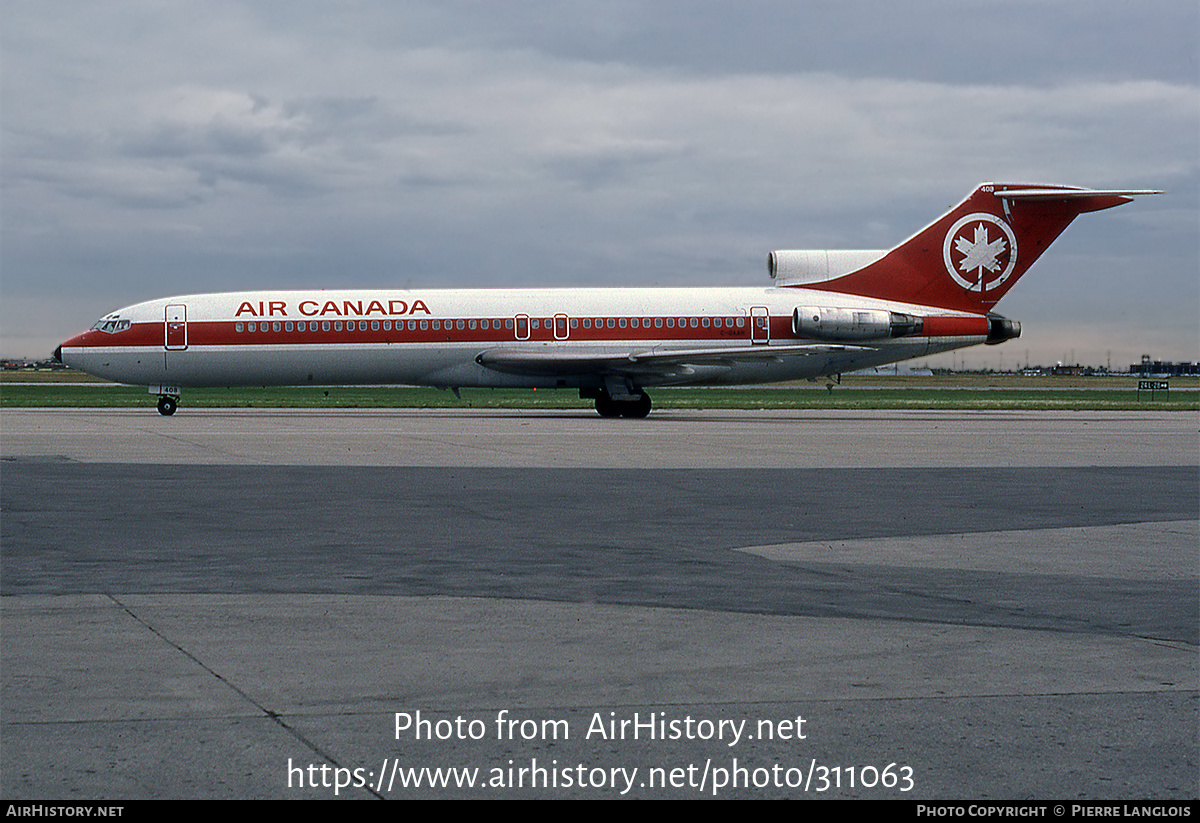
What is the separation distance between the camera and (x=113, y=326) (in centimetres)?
3850

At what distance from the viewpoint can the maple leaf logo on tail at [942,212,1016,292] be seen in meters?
40.0

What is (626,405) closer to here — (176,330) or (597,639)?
(176,330)

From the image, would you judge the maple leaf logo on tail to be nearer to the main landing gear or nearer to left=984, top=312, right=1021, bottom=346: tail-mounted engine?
left=984, top=312, right=1021, bottom=346: tail-mounted engine

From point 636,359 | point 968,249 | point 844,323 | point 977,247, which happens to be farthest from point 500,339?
point 977,247

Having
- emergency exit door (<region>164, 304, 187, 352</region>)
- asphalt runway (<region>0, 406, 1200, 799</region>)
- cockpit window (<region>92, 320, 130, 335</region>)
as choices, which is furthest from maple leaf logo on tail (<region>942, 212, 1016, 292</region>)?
cockpit window (<region>92, 320, 130, 335</region>)

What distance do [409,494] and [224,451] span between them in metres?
8.32

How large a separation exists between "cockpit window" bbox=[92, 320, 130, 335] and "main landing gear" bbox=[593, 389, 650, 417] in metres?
14.6

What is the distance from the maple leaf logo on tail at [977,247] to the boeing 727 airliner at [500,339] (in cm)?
246

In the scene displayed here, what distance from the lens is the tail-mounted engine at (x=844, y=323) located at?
37.9 metres

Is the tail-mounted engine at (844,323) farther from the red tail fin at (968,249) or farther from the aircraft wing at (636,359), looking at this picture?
the red tail fin at (968,249)

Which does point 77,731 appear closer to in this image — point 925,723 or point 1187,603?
point 925,723

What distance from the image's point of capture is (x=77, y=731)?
16.9 feet

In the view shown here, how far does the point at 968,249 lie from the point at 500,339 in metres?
15.1

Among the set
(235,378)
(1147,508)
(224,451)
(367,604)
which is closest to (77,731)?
(367,604)
